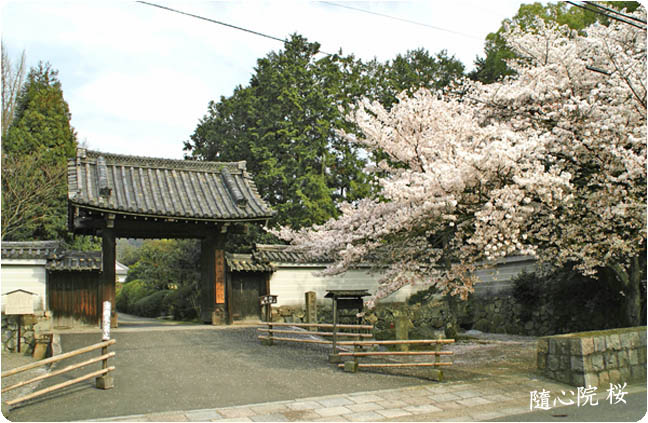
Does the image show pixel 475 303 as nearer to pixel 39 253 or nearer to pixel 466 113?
pixel 466 113

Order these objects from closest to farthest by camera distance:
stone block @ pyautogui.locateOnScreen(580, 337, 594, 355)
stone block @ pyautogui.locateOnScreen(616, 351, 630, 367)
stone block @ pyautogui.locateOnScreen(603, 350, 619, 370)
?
stone block @ pyautogui.locateOnScreen(580, 337, 594, 355) < stone block @ pyautogui.locateOnScreen(603, 350, 619, 370) < stone block @ pyautogui.locateOnScreen(616, 351, 630, 367)

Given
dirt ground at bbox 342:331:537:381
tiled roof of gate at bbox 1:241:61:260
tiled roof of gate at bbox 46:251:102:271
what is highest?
tiled roof of gate at bbox 1:241:61:260

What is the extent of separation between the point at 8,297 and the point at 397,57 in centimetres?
2682

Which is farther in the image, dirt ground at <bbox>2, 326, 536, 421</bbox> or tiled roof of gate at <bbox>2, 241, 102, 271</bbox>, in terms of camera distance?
tiled roof of gate at <bbox>2, 241, 102, 271</bbox>

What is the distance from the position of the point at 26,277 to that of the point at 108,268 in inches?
88.9

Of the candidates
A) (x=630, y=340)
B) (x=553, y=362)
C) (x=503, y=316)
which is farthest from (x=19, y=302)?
(x=503, y=316)

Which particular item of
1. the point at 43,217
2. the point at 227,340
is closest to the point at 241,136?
the point at 43,217

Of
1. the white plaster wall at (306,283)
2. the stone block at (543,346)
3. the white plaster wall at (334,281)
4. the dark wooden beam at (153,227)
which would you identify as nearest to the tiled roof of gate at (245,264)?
the white plaster wall at (334,281)

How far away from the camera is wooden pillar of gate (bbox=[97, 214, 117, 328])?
51.7ft

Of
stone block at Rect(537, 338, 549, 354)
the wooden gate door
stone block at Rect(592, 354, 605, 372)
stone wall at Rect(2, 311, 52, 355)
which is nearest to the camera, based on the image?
stone block at Rect(592, 354, 605, 372)

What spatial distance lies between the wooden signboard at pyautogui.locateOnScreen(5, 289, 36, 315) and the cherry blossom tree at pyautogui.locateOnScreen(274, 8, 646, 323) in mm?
8812

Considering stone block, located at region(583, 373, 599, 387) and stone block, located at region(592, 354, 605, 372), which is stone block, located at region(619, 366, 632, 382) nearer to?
stone block, located at region(592, 354, 605, 372)

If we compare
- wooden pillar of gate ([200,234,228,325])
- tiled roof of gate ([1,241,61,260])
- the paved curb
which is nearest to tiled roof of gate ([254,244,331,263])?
wooden pillar of gate ([200,234,228,325])

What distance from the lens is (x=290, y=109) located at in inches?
1182
